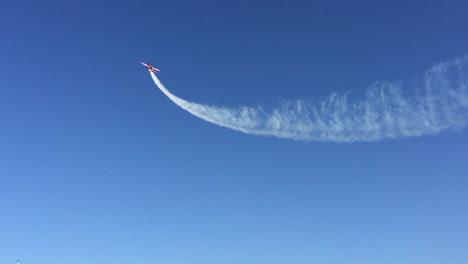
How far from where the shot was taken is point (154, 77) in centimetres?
11900
